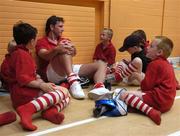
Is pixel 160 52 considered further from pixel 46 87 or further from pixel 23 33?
pixel 23 33

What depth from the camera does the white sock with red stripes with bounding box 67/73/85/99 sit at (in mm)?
1909

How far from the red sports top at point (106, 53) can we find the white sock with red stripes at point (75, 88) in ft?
2.61

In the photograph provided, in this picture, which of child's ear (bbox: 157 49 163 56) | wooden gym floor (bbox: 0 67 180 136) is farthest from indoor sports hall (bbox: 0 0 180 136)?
child's ear (bbox: 157 49 163 56)

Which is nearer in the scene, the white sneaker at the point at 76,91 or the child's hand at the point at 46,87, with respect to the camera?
the child's hand at the point at 46,87

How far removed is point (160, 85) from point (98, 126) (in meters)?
0.46

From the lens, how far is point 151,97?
162 cm

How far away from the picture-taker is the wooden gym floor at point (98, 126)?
1344mm

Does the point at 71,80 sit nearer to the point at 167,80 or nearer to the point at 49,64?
the point at 49,64

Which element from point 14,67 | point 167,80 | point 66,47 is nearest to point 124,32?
point 66,47

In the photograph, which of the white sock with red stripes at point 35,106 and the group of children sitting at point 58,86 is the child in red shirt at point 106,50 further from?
the white sock with red stripes at point 35,106

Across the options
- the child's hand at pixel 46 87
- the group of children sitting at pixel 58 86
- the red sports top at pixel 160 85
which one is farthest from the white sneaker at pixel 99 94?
the child's hand at pixel 46 87

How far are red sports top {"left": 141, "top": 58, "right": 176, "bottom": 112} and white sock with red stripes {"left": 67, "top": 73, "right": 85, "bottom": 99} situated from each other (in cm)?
49

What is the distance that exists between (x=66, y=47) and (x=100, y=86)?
0.39 metres

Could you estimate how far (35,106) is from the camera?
144 cm
